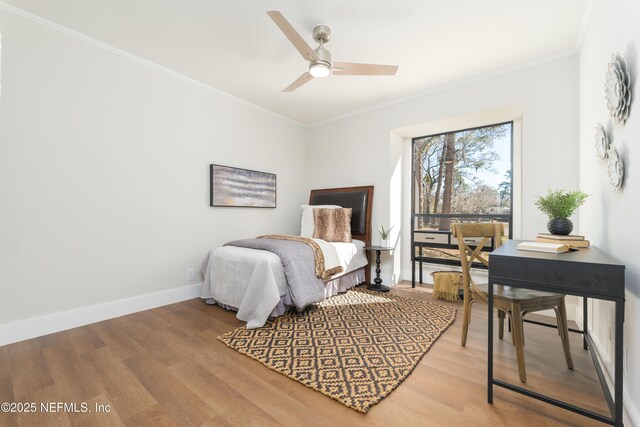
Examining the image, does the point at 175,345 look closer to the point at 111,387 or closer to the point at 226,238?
the point at 111,387

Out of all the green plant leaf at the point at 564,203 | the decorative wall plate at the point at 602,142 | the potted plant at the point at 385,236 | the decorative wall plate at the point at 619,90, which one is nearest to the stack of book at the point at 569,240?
the green plant leaf at the point at 564,203

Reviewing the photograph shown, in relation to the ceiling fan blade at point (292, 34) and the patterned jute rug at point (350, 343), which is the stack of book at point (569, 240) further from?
the ceiling fan blade at point (292, 34)

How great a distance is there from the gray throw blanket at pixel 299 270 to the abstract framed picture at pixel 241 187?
973 mm

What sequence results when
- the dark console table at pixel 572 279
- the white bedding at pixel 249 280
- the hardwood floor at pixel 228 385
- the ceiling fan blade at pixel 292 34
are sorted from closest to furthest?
1. the dark console table at pixel 572 279
2. the hardwood floor at pixel 228 385
3. the ceiling fan blade at pixel 292 34
4. the white bedding at pixel 249 280

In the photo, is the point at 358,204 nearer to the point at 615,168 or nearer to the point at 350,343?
the point at 350,343

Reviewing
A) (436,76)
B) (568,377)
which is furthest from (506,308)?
(436,76)

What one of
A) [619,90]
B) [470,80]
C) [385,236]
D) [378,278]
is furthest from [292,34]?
[378,278]

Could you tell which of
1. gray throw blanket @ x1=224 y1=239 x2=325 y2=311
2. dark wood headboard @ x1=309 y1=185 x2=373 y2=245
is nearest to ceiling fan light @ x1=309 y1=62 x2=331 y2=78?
gray throw blanket @ x1=224 y1=239 x2=325 y2=311

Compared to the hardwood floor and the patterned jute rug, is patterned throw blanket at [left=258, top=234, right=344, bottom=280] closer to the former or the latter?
the patterned jute rug

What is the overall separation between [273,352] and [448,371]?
1199 mm

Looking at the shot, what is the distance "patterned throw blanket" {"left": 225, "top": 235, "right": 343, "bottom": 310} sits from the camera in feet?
8.75

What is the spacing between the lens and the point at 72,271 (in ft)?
8.16

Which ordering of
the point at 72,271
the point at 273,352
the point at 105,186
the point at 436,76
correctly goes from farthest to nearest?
the point at 436,76 → the point at 105,186 → the point at 72,271 → the point at 273,352

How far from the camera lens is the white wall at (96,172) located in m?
2.22
